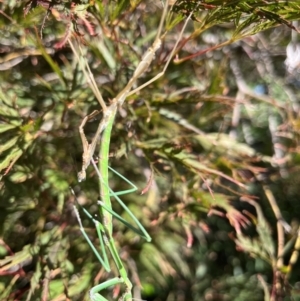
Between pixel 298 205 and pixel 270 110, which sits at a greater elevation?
pixel 270 110

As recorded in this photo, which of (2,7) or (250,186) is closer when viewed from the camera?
(2,7)

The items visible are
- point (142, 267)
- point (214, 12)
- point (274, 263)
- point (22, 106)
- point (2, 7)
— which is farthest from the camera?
point (142, 267)

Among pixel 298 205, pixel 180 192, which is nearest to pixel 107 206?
pixel 180 192

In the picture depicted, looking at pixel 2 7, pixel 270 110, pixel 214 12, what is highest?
pixel 2 7

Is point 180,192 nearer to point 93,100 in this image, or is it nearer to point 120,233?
point 120,233

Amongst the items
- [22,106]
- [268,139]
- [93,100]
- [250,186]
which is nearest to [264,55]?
[268,139]

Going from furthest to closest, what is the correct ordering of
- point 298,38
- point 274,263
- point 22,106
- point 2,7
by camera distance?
point 298,38, point 274,263, point 22,106, point 2,7
